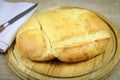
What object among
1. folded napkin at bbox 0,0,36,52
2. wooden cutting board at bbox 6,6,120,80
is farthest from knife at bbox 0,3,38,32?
wooden cutting board at bbox 6,6,120,80

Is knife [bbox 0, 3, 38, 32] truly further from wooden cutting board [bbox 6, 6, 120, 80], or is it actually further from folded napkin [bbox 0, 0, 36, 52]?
wooden cutting board [bbox 6, 6, 120, 80]

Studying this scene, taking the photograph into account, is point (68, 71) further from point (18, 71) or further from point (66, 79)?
point (18, 71)

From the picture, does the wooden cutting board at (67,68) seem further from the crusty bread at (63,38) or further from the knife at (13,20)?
the knife at (13,20)

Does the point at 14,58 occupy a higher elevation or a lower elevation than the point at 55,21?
lower

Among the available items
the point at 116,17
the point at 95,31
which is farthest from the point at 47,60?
the point at 116,17

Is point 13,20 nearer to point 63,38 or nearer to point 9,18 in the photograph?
point 9,18

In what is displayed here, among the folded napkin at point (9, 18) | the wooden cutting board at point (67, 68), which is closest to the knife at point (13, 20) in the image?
the folded napkin at point (9, 18)
